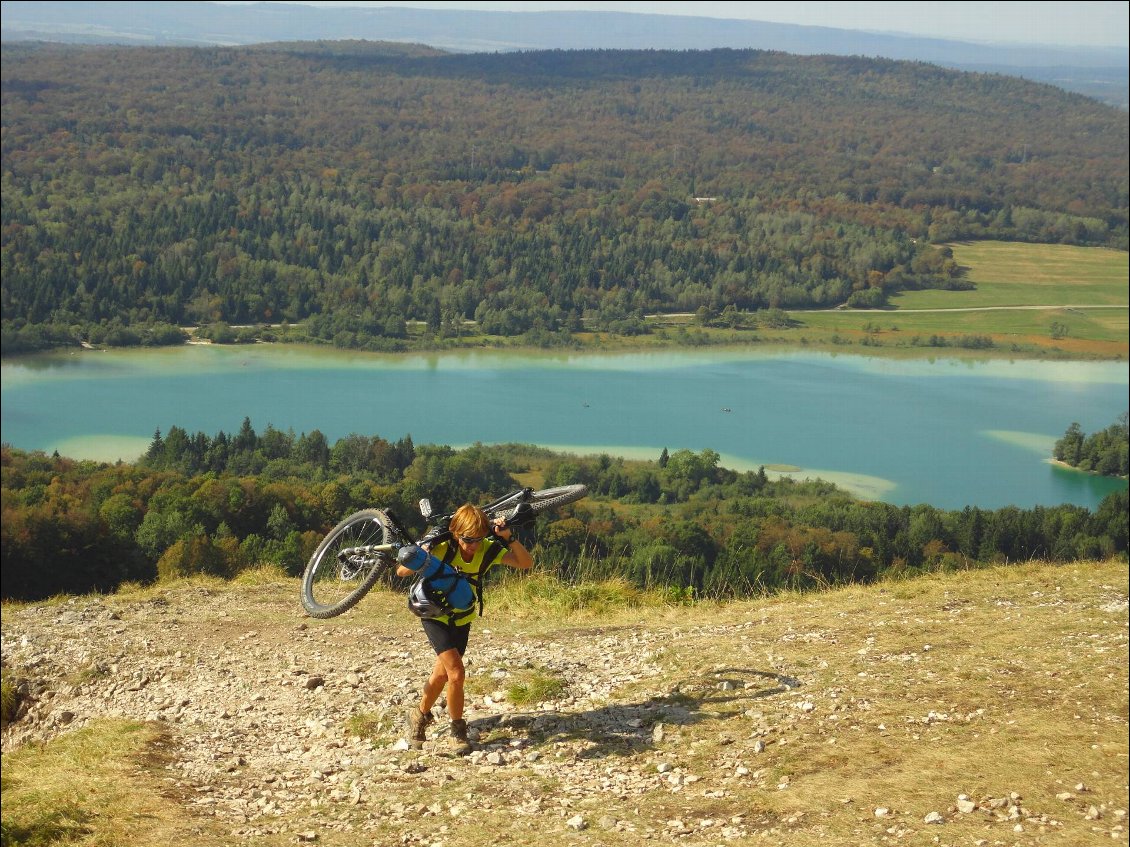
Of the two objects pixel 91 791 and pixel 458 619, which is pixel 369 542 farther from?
pixel 91 791

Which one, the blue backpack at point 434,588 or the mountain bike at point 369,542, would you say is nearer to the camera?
the blue backpack at point 434,588

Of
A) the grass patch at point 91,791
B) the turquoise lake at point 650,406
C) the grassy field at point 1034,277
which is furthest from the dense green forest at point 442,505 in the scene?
the grassy field at point 1034,277

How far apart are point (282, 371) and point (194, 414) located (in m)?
14.0

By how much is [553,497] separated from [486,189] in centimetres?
11725

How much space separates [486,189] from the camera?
12150 centimetres

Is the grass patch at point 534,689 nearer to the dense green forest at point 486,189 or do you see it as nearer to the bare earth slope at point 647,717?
the bare earth slope at point 647,717

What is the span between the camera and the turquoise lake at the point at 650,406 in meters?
50.1

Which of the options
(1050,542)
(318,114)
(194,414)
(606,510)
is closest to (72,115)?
(318,114)

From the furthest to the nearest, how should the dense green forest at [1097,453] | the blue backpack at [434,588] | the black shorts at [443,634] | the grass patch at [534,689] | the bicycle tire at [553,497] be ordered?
1. the dense green forest at [1097,453]
2. the bicycle tire at [553,497]
3. the grass patch at [534,689]
4. the black shorts at [443,634]
5. the blue backpack at [434,588]

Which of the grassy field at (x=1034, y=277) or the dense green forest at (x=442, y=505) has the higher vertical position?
the dense green forest at (x=442, y=505)

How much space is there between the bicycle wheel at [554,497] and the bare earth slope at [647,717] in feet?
2.76

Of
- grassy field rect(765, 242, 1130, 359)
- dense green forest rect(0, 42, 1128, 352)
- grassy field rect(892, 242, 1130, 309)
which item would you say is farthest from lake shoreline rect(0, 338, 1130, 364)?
grassy field rect(892, 242, 1130, 309)

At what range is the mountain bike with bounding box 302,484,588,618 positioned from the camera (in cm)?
604

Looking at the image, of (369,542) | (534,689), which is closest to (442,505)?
(369,542)
